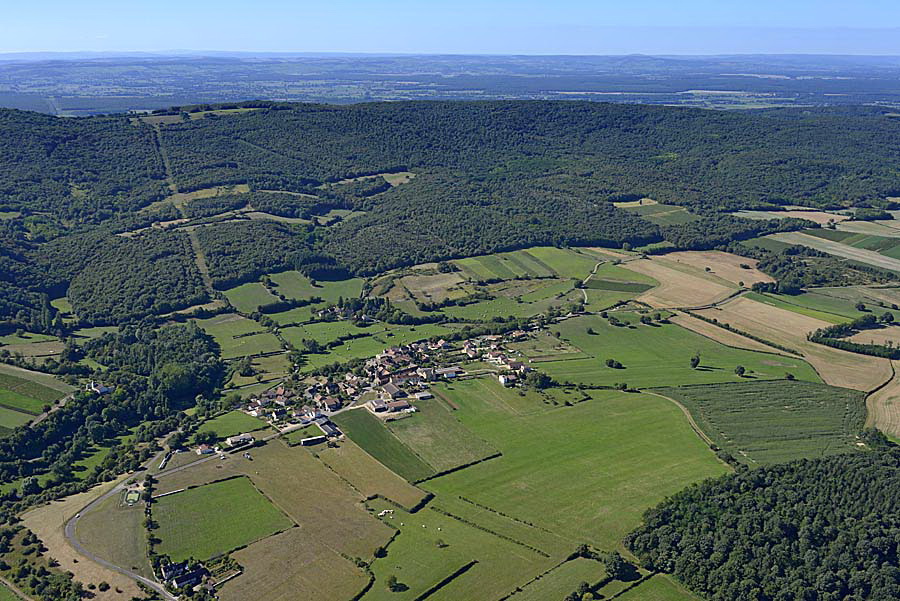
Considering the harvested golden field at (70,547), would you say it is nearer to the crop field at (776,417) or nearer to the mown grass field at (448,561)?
the mown grass field at (448,561)

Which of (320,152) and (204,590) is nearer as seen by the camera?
(204,590)

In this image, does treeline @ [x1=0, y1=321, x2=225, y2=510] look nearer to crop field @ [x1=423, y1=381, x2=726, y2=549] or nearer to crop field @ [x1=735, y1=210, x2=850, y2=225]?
crop field @ [x1=423, y1=381, x2=726, y2=549]

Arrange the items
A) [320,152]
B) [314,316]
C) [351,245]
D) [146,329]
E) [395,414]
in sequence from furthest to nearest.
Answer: [320,152] → [351,245] → [314,316] → [146,329] → [395,414]

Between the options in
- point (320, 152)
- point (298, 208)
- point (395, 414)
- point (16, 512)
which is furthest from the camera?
point (320, 152)

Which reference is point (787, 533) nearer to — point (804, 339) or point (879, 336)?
point (804, 339)

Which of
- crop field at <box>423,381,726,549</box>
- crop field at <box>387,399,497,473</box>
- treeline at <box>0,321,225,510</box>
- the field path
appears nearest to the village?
crop field at <box>387,399,497,473</box>

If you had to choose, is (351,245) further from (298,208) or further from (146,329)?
(146,329)

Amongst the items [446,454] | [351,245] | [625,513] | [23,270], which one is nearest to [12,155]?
[23,270]
